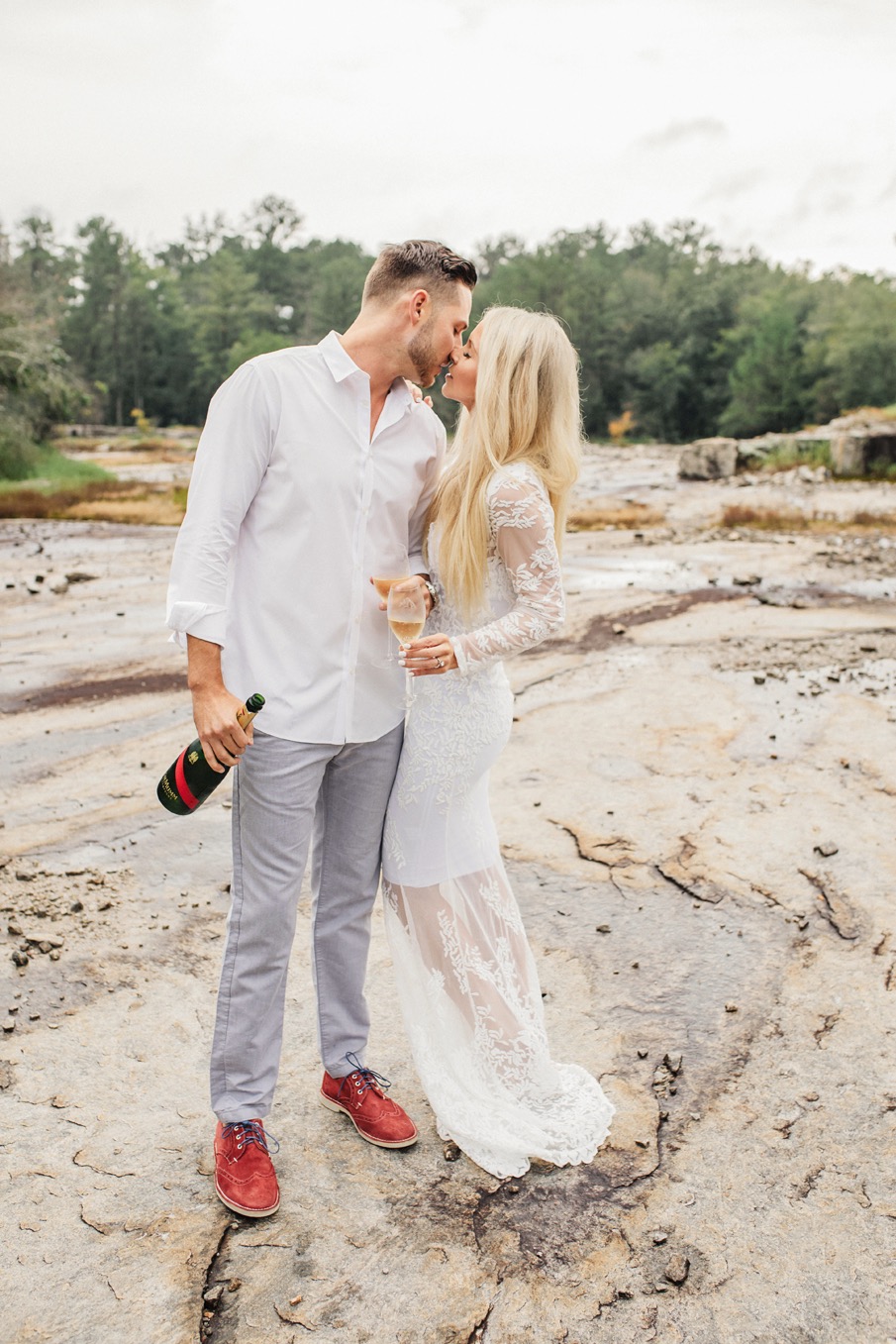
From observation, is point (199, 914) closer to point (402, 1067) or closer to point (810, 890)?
point (402, 1067)

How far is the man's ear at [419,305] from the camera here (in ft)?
8.56

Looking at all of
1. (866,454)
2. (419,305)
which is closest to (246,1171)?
(419,305)

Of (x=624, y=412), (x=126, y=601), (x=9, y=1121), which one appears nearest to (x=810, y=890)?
(x=9, y=1121)

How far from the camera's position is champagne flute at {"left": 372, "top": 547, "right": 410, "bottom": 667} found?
2.58 metres

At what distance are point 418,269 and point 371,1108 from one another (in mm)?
2212

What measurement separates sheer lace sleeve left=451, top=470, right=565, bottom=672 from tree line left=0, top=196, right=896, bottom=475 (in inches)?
1916

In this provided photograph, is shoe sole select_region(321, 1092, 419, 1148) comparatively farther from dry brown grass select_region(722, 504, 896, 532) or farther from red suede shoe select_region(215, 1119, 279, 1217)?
dry brown grass select_region(722, 504, 896, 532)

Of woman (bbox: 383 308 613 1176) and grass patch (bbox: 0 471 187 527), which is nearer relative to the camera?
woman (bbox: 383 308 613 1176)

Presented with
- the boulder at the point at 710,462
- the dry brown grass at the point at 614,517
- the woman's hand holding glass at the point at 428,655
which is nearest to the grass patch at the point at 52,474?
the dry brown grass at the point at 614,517

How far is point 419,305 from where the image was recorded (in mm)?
2625

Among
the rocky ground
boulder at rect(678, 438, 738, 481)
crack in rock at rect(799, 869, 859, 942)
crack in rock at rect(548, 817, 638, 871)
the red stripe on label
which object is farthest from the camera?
boulder at rect(678, 438, 738, 481)

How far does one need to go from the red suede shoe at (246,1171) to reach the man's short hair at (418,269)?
215cm

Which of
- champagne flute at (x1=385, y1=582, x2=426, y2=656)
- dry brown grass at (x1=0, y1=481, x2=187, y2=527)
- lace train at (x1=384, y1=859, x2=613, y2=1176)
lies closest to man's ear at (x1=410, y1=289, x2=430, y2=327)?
champagne flute at (x1=385, y1=582, x2=426, y2=656)

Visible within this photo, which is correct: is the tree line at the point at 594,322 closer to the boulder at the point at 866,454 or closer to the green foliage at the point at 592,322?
the green foliage at the point at 592,322
